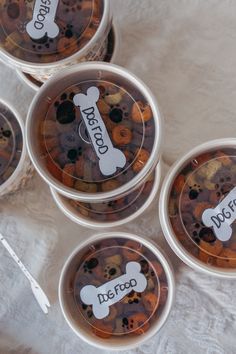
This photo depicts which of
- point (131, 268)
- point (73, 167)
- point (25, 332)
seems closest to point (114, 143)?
point (73, 167)

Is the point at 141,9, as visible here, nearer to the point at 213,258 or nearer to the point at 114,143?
the point at 114,143

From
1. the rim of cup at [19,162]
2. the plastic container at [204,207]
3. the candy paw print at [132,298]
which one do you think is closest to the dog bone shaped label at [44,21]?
the rim of cup at [19,162]

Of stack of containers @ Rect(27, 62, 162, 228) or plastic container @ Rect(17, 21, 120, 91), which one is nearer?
stack of containers @ Rect(27, 62, 162, 228)

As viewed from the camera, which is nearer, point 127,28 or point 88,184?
point 88,184

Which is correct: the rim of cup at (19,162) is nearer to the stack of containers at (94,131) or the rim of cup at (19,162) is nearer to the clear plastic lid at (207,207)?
the stack of containers at (94,131)

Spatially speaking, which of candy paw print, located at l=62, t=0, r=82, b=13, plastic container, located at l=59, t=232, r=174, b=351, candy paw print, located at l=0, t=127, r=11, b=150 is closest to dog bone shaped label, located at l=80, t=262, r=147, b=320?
plastic container, located at l=59, t=232, r=174, b=351

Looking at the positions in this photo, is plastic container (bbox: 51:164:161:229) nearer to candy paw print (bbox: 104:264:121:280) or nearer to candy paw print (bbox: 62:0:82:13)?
candy paw print (bbox: 104:264:121:280)
